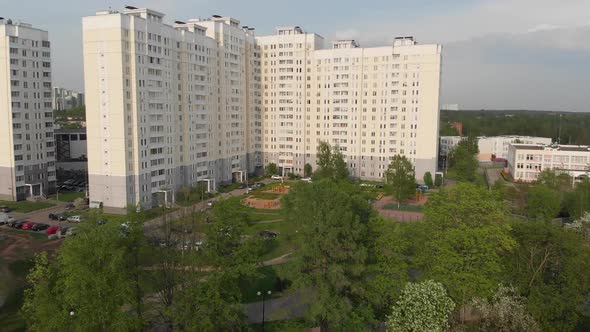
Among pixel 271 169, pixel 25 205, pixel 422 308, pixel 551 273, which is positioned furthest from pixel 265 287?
pixel 271 169

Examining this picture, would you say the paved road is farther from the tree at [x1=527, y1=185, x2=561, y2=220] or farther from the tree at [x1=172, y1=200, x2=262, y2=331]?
the tree at [x1=527, y1=185, x2=561, y2=220]

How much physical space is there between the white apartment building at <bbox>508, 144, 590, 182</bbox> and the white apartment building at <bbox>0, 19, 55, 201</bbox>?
71133 millimetres

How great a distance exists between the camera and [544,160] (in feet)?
257

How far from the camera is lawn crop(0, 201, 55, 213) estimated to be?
55.6 m

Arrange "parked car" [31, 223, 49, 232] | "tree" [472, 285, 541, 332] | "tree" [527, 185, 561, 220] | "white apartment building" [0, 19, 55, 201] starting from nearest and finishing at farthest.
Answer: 1. "tree" [472, 285, 541, 332]
2. "parked car" [31, 223, 49, 232]
3. "tree" [527, 185, 561, 220]
4. "white apartment building" [0, 19, 55, 201]

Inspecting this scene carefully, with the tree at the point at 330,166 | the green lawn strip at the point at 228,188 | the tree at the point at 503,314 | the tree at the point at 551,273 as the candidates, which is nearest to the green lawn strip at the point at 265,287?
the tree at the point at 503,314

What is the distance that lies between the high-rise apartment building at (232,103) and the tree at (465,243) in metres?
37.5

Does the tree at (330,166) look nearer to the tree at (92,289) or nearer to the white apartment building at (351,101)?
the white apartment building at (351,101)

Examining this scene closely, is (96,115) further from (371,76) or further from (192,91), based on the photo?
(371,76)

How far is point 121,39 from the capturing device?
50.8 metres

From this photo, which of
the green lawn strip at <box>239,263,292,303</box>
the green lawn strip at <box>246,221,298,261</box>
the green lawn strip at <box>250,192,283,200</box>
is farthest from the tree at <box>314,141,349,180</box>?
the green lawn strip at <box>239,263,292,303</box>

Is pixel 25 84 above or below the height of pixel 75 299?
above

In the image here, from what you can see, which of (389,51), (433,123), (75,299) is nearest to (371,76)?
(389,51)

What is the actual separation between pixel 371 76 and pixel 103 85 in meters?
42.6
